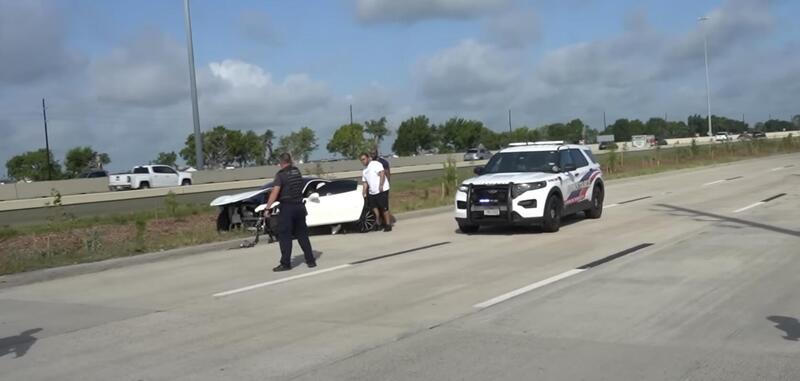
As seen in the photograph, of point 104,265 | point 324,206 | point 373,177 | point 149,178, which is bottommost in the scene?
point 104,265

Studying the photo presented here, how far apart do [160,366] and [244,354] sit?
0.71 metres

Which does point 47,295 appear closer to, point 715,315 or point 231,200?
point 231,200

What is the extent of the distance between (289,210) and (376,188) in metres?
5.11

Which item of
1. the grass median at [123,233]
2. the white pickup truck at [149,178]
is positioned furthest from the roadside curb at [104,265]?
the white pickup truck at [149,178]

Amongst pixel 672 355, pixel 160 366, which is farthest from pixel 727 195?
pixel 160 366

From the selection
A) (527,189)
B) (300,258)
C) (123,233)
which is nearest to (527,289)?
(300,258)

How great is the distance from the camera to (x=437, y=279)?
1050cm

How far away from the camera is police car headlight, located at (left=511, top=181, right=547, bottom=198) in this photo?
Answer: 15.2 m

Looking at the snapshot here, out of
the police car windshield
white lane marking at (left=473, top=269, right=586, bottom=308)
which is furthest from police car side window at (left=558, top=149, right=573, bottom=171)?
white lane marking at (left=473, top=269, right=586, bottom=308)

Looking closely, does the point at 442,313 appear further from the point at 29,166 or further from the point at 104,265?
the point at 29,166

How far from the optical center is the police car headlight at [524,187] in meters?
15.2

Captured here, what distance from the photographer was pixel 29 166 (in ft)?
324

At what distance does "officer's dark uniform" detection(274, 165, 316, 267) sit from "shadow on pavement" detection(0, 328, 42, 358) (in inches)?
164

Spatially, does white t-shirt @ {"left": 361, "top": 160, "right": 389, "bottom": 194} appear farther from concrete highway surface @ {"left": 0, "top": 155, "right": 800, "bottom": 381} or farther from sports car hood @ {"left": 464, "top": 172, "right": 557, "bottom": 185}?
concrete highway surface @ {"left": 0, "top": 155, "right": 800, "bottom": 381}
